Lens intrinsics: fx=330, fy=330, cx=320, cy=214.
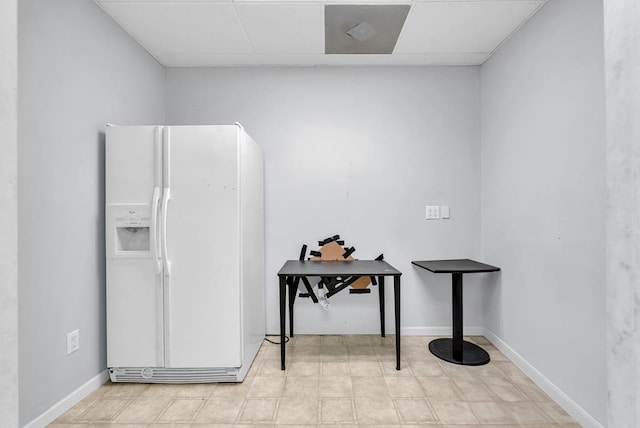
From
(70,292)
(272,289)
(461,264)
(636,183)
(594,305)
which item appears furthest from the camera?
(272,289)

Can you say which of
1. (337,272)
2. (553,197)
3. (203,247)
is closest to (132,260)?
(203,247)

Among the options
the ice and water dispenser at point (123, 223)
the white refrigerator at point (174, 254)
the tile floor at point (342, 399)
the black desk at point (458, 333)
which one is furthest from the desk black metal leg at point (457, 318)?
the ice and water dispenser at point (123, 223)

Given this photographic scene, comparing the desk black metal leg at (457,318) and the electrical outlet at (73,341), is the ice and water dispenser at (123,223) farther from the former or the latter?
the desk black metal leg at (457,318)

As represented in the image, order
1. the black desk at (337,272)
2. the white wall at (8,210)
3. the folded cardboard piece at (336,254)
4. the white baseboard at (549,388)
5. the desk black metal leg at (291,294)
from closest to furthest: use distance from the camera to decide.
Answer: the white wall at (8,210)
the white baseboard at (549,388)
the black desk at (337,272)
the desk black metal leg at (291,294)
the folded cardboard piece at (336,254)

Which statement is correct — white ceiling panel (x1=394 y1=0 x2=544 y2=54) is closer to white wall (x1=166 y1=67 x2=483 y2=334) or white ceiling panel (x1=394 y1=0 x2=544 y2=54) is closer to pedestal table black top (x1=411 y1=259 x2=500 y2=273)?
white wall (x1=166 y1=67 x2=483 y2=334)

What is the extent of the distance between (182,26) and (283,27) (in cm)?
75

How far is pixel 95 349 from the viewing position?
217 centimetres

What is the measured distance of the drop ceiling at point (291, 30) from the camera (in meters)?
2.21

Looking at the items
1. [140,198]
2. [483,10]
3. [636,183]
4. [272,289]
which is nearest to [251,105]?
[140,198]

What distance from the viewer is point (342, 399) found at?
6.75 ft

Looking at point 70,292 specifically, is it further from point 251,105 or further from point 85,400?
point 251,105

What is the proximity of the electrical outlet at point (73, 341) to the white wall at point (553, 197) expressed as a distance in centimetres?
294

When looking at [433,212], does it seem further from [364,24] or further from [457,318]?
[364,24]

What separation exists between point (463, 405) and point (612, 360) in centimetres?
129
